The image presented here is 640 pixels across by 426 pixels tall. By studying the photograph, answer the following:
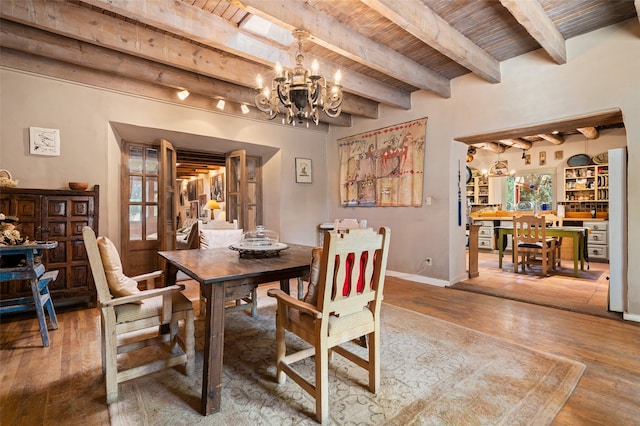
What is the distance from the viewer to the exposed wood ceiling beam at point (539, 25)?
235 centimetres

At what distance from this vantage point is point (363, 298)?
1.68m

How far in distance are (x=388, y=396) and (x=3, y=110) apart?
14.4 feet

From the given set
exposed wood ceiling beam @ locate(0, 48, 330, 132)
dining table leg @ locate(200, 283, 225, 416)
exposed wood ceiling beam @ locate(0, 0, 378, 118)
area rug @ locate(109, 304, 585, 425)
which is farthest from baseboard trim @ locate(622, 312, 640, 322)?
exposed wood ceiling beam @ locate(0, 48, 330, 132)

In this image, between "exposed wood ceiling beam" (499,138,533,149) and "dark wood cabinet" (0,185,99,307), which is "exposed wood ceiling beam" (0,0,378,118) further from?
"exposed wood ceiling beam" (499,138,533,149)

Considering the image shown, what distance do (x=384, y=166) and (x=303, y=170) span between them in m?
1.47

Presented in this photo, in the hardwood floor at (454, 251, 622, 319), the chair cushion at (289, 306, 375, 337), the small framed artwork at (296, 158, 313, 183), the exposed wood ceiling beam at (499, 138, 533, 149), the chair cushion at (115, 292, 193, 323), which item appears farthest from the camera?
the exposed wood ceiling beam at (499, 138, 533, 149)

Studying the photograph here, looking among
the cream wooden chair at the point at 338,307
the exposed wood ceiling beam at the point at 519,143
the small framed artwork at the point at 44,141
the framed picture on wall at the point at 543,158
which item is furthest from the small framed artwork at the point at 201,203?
the framed picture on wall at the point at 543,158

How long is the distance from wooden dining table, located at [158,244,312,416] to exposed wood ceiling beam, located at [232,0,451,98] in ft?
6.03

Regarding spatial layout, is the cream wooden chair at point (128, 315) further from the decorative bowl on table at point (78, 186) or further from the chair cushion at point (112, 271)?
the decorative bowl on table at point (78, 186)

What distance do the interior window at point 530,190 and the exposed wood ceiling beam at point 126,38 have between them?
7479 mm

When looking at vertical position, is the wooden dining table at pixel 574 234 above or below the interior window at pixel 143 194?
below

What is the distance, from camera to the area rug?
1.54m

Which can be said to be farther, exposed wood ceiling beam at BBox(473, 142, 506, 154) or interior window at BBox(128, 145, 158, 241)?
exposed wood ceiling beam at BBox(473, 142, 506, 154)

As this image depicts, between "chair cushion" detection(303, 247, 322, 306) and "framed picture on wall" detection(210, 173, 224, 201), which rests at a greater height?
"framed picture on wall" detection(210, 173, 224, 201)
